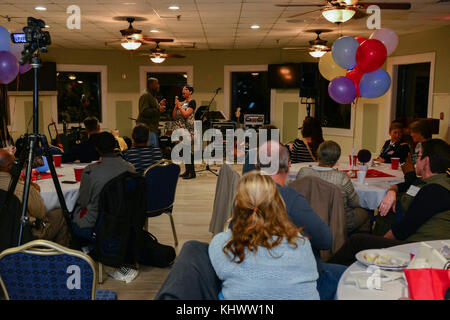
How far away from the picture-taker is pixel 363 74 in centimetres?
521

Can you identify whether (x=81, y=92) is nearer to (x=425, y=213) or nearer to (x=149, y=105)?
(x=149, y=105)

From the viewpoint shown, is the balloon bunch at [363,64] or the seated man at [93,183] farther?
the balloon bunch at [363,64]

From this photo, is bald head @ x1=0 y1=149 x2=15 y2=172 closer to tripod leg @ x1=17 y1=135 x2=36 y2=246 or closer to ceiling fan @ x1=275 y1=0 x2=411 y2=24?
tripod leg @ x1=17 y1=135 x2=36 y2=246

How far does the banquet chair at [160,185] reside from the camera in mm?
3941

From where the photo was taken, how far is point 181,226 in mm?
→ 5207

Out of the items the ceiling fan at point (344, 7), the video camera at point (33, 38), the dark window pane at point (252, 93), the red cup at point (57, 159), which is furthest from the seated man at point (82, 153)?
the dark window pane at point (252, 93)

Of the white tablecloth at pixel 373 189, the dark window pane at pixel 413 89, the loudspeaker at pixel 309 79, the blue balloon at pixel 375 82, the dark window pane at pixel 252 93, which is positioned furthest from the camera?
the dark window pane at pixel 252 93

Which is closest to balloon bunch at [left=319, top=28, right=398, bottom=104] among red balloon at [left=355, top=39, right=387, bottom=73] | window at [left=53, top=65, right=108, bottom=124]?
red balloon at [left=355, top=39, right=387, bottom=73]

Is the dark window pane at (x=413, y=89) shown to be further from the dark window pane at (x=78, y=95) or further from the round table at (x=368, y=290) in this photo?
the dark window pane at (x=78, y=95)

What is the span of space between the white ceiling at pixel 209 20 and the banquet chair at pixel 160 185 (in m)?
2.71

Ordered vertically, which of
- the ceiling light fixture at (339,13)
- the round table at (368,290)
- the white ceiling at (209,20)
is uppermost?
the white ceiling at (209,20)

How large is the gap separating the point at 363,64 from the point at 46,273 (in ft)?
13.7
